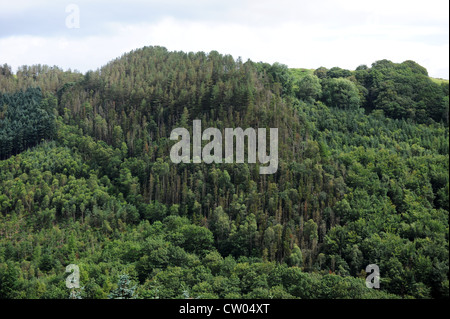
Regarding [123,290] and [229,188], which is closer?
[123,290]

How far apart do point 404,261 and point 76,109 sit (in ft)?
222

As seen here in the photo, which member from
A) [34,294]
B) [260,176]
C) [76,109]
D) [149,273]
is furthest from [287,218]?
[76,109]

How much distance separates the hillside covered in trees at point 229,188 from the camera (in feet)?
146

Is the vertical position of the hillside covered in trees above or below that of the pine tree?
above

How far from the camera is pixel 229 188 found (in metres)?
59.3

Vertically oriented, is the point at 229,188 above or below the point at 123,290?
above

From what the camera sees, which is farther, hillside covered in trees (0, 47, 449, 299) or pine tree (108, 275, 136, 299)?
hillside covered in trees (0, 47, 449, 299)

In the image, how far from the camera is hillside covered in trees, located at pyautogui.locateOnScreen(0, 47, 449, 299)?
4459 cm

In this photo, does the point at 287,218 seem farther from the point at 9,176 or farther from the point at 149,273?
the point at 9,176

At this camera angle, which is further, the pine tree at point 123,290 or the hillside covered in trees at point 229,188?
the hillside covered in trees at point 229,188

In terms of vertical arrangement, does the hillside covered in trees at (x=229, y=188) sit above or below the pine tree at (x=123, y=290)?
above

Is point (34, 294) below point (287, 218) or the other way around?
below
